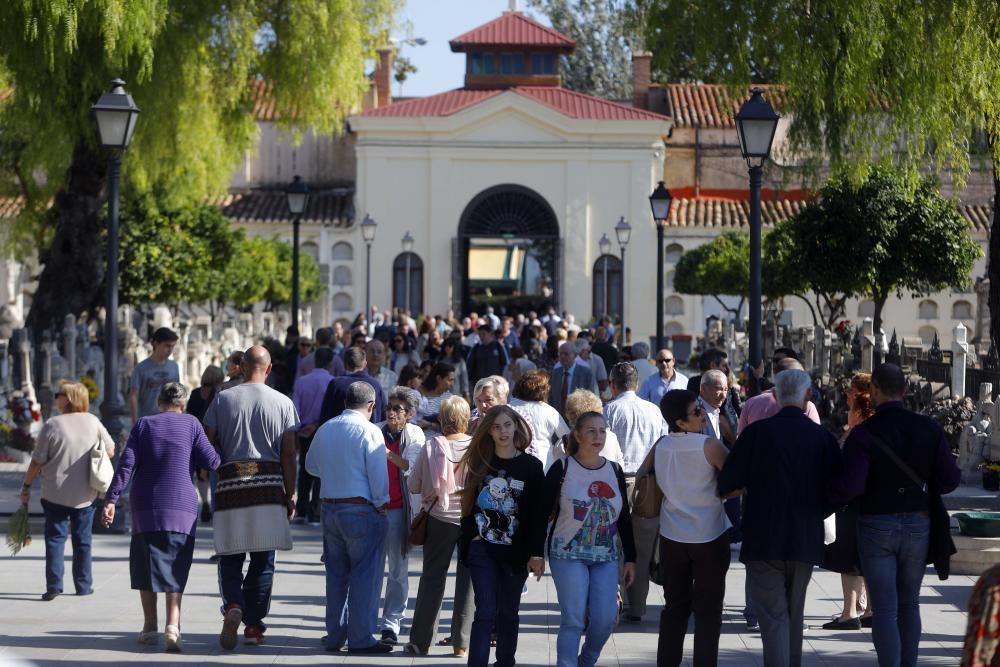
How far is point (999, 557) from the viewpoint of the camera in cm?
1116

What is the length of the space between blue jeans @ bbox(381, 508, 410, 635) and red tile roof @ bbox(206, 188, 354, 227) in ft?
131

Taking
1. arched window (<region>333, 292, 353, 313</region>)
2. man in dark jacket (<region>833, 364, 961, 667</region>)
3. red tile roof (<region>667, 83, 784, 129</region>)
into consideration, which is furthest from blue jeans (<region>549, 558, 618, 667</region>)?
red tile roof (<region>667, 83, 784, 129</region>)

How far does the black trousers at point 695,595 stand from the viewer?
308 inches

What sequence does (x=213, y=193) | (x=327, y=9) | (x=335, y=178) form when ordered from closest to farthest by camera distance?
A: (x=327, y=9), (x=213, y=193), (x=335, y=178)

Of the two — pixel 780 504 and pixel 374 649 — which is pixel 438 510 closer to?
pixel 374 649

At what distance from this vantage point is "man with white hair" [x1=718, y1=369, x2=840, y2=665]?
301 inches

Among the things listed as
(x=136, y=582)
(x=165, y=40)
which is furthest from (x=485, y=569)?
(x=165, y=40)

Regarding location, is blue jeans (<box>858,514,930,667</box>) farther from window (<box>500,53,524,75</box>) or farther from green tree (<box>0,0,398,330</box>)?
window (<box>500,53,524,75</box>)

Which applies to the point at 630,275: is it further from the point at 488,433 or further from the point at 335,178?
the point at 488,433

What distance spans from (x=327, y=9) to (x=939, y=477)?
16747 mm

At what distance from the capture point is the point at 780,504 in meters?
7.64

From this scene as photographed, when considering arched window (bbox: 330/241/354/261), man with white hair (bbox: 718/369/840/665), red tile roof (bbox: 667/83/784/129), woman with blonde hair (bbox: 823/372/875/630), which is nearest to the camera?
man with white hair (bbox: 718/369/840/665)

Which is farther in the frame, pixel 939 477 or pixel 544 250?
pixel 544 250

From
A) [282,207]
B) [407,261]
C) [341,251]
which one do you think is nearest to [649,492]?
[407,261]
